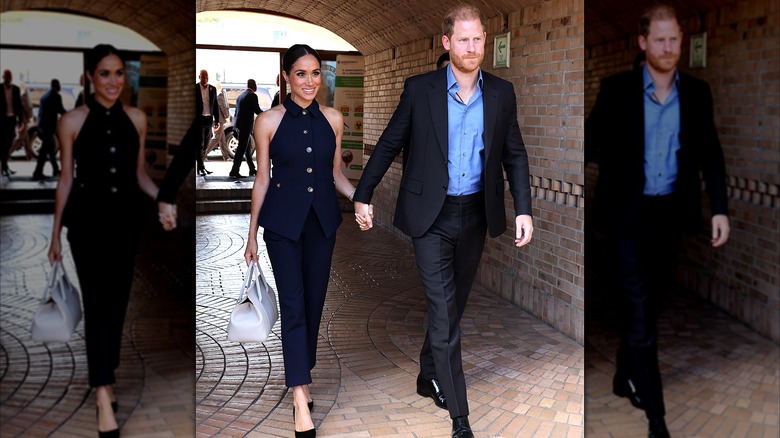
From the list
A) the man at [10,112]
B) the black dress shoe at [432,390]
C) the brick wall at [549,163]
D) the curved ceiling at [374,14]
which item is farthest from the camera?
the curved ceiling at [374,14]

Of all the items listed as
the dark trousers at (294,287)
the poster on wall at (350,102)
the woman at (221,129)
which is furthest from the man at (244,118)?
the dark trousers at (294,287)

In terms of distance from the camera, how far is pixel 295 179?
4.41 metres

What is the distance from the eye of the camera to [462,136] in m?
4.31

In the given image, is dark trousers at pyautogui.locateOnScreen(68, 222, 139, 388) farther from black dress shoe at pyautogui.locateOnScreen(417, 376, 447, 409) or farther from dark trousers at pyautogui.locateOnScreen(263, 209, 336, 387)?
black dress shoe at pyautogui.locateOnScreen(417, 376, 447, 409)

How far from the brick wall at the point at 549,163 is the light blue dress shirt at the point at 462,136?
206 cm

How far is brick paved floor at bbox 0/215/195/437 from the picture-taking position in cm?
274

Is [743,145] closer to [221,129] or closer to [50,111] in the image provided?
[50,111]

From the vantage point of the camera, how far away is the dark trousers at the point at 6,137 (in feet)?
8.87

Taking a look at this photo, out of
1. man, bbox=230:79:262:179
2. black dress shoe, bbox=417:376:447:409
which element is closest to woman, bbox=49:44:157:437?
black dress shoe, bbox=417:376:447:409

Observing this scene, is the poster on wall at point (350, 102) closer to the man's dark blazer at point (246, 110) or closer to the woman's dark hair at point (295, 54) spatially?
the man's dark blazer at point (246, 110)

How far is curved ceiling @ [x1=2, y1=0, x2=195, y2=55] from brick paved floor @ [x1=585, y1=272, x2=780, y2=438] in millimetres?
1522

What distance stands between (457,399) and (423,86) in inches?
58.4

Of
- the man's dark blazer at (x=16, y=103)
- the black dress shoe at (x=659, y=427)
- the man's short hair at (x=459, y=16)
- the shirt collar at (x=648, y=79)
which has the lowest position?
the black dress shoe at (x=659, y=427)

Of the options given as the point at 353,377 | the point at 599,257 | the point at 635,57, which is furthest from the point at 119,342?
the point at 353,377
